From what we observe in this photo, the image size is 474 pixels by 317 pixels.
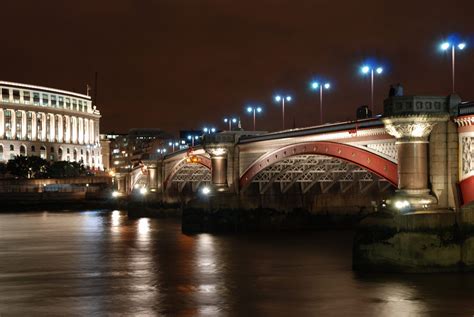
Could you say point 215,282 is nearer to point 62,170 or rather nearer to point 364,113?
point 364,113

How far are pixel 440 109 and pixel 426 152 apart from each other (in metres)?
1.98

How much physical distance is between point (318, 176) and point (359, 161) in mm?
15273

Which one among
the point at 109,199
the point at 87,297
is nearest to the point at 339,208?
the point at 87,297

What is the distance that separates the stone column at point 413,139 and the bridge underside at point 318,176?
61.0 feet

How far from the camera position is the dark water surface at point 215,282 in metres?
25.7

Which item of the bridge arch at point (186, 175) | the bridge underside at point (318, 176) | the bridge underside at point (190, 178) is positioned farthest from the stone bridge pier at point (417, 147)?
the bridge underside at point (190, 178)

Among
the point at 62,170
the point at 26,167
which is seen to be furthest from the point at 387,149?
the point at 62,170

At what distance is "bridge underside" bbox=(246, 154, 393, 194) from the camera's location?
54375mm

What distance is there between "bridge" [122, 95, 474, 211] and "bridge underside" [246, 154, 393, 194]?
75 millimetres

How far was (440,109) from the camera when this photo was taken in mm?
33062

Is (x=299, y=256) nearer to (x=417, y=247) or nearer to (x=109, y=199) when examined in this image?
(x=417, y=247)

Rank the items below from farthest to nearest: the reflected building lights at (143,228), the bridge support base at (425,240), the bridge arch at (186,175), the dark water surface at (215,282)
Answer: the bridge arch at (186,175) < the reflected building lights at (143,228) < the bridge support base at (425,240) < the dark water surface at (215,282)

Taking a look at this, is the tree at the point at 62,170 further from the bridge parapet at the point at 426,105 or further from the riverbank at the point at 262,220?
the bridge parapet at the point at 426,105

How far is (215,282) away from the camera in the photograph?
107 ft
